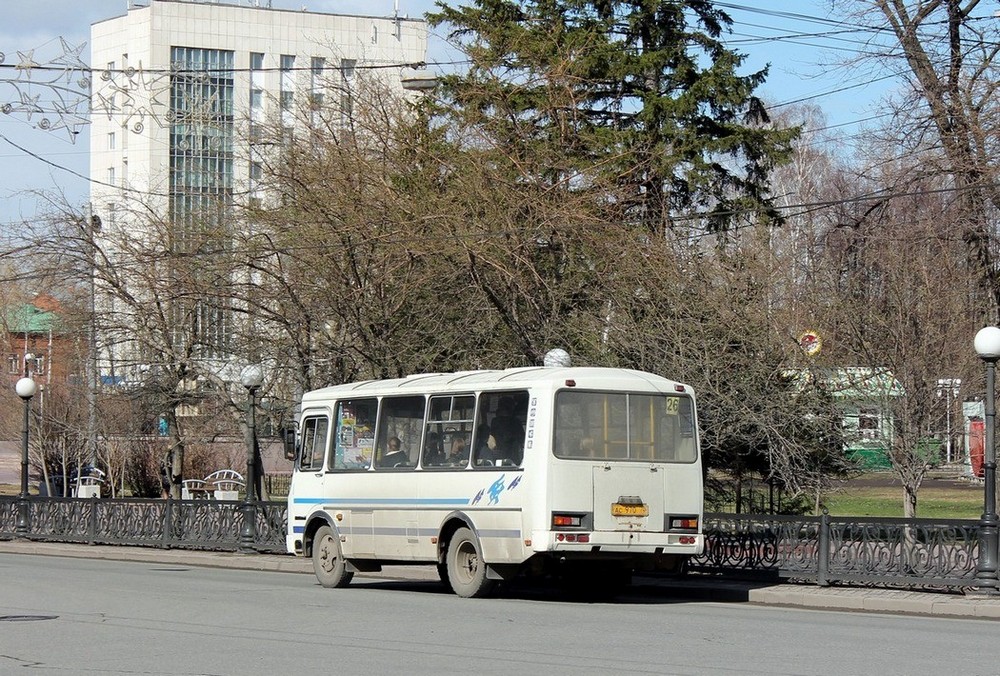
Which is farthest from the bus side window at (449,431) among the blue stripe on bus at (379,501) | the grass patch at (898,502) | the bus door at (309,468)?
the grass patch at (898,502)

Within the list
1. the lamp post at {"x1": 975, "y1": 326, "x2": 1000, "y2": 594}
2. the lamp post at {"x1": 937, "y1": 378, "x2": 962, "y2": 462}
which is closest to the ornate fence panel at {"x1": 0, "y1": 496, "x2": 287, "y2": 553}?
the lamp post at {"x1": 937, "y1": 378, "x2": 962, "y2": 462}

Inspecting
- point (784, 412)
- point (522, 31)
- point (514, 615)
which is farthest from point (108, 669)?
point (522, 31)

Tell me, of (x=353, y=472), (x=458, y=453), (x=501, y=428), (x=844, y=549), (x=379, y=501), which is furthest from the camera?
(x=353, y=472)

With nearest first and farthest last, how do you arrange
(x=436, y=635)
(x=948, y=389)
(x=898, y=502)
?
(x=436, y=635)
(x=948, y=389)
(x=898, y=502)

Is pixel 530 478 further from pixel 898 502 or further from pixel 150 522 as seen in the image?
pixel 898 502

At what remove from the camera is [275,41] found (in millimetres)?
100312

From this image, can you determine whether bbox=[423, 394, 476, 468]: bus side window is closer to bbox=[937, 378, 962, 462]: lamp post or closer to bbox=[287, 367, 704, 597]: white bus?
bbox=[287, 367, 704, 597]: white bus

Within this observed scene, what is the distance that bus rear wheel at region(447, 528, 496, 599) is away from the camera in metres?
18.9

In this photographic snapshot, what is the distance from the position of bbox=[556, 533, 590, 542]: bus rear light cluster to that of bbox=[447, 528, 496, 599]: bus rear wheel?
139 cm

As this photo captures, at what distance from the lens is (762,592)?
20.0 m

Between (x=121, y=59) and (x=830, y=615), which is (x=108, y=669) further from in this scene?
(x=121, y=59)

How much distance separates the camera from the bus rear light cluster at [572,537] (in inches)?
707

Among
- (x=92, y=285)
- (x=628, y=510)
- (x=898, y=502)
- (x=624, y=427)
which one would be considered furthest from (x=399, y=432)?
(x=898, y=502)

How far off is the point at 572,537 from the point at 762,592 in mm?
3577
